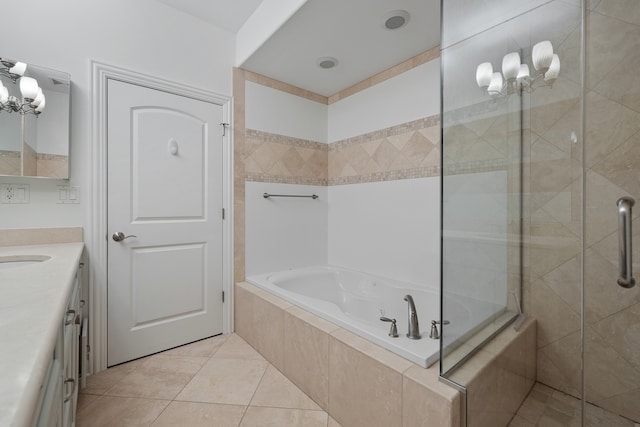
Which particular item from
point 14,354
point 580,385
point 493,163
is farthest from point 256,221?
point 580,385

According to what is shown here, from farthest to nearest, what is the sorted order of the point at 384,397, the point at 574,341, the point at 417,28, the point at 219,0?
the point at 219,0, the point at 417,28, the point at 574,341, the point at 384,397

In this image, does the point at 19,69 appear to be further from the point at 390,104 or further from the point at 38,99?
the point at 390,104

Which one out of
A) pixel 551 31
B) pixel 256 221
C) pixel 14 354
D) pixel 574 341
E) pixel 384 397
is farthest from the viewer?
pixel 256 221

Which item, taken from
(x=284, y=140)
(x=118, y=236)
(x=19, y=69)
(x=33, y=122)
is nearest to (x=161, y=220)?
(x=118, y=236)

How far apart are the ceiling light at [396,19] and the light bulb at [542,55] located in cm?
77

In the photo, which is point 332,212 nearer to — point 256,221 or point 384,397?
point 256,221

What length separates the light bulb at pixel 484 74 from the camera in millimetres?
1326

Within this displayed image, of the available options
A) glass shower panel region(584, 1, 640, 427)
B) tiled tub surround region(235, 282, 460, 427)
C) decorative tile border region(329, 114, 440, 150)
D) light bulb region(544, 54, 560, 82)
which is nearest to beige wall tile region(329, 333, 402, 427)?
tiled tub surround region(235, 282, 460, 427)

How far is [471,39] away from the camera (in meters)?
1.30

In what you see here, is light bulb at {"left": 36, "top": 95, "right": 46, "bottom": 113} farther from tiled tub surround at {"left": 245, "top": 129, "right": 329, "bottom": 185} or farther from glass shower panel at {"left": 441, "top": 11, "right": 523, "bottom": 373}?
glass shower panel at {"left": 441, "top": 11, "right": 523, "bottom": 373}

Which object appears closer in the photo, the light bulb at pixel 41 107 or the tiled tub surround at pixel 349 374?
the tiled tub surround at pixel 349 374

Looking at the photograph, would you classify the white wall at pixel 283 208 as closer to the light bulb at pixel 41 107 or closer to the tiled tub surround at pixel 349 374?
the tiled tub surround at pixel 349 374

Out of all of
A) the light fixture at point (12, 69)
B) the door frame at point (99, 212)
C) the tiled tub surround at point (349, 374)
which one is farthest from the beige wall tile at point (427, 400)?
the light fixture at point (12, 69)

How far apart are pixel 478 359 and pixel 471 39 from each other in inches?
55.4
